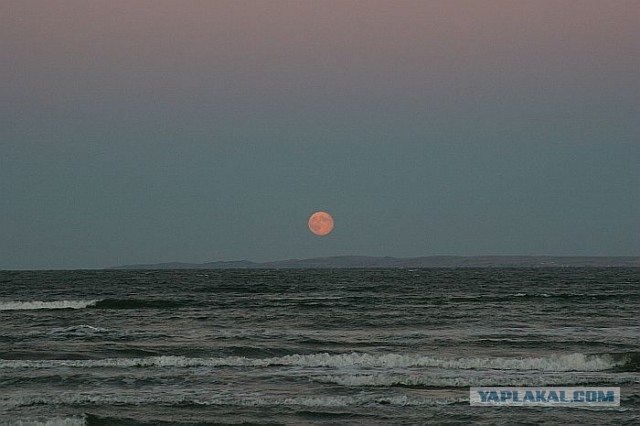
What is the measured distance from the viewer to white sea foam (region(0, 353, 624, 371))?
25969 millimetres

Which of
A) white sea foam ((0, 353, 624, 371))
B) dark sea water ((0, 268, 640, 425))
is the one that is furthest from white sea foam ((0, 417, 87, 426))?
white sea foam ((0, 353, 624, 371))

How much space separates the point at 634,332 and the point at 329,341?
1475cm

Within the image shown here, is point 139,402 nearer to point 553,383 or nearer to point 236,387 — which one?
point 236,387

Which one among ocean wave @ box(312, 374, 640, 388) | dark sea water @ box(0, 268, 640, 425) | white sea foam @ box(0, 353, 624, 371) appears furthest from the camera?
white sea foam @ box(0, 353, 624, 371)

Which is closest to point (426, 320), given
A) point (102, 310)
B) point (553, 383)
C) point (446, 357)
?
point (446, 357)

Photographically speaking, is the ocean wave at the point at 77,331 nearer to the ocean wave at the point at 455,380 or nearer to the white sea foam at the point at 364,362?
the white sea foam at the point at 364,362

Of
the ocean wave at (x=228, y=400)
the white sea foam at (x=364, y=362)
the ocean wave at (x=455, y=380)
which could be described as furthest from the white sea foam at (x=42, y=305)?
the ocean wave at (x=455, y=380)

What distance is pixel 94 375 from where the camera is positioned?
2392cm

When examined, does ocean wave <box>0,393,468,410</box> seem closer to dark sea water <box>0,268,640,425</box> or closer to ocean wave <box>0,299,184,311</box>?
dark sea water <box>0,268,640,425</box>

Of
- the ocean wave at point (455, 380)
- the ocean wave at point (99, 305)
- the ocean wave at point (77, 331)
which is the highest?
the ocean wave at point (77, 331)

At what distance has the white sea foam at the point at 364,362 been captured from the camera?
85.2 feet

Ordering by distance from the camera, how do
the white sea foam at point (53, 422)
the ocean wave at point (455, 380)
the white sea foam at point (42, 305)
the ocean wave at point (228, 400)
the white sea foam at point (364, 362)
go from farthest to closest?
Answer: the white sea foam at point (42, 305)
the white sea foam at point (364, 362)
the ocean wave at point (455, 380)
the ocean wave at point (228, 400)
the white sea foam at point (53, 422)

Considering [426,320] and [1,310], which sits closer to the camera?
[426,320]

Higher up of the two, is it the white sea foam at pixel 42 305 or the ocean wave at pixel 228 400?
the white sea foam at pixel 42 305
